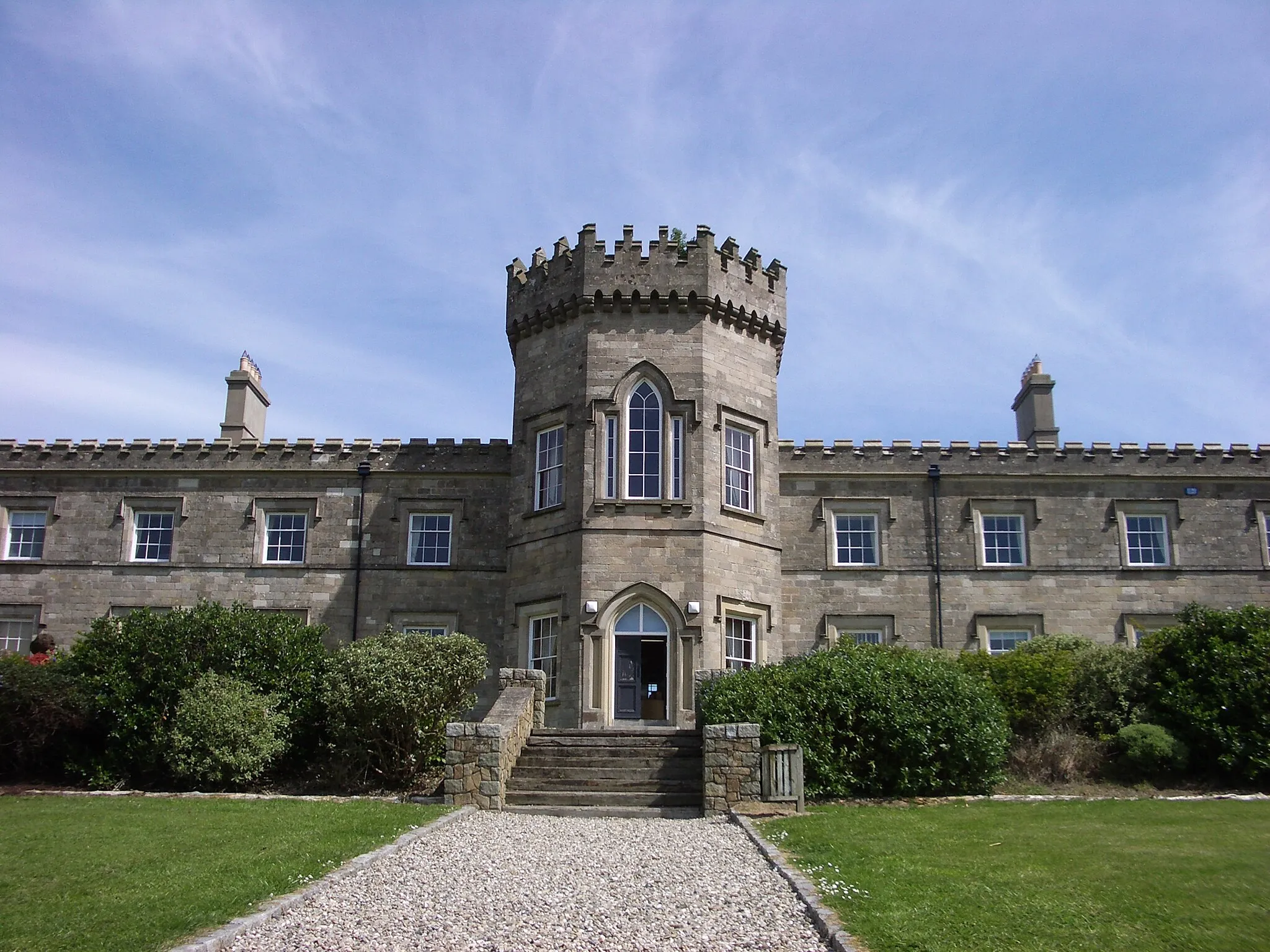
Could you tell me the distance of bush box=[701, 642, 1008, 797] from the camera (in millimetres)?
15758

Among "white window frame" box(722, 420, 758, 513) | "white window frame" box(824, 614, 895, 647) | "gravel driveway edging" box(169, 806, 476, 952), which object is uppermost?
"white window frame" box(722, 420, 758, 513)

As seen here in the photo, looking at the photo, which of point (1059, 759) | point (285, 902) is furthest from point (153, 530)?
point (1059, 759)

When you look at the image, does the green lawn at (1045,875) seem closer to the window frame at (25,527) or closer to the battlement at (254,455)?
the battlement at (254,455)

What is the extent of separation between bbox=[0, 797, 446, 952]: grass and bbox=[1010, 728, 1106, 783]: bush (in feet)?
30.5

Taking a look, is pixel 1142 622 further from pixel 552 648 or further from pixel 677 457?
pixel 552 648

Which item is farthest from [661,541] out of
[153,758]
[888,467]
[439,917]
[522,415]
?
[439,917]

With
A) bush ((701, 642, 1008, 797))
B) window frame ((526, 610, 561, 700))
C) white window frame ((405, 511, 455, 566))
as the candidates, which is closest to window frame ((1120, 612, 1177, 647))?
bush ((701, 642, 1008, 797))

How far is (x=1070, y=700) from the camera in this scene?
62.5ft

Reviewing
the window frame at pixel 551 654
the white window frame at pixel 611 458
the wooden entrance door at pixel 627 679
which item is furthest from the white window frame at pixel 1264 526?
the window frame at pixel 551 654

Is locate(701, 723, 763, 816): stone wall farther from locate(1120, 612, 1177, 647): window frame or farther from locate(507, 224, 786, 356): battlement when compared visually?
locate(1120, 612, 1177, 647): window frame

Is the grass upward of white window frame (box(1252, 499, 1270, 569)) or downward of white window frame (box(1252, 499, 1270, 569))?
downward

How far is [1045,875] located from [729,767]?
6.22 meters

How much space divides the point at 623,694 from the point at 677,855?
377 inches

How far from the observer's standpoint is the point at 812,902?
8859mm
